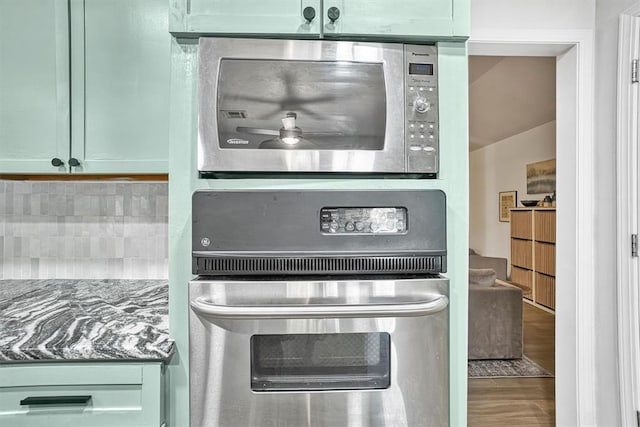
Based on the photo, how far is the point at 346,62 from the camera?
111 centimetres

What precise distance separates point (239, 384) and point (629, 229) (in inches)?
69.8

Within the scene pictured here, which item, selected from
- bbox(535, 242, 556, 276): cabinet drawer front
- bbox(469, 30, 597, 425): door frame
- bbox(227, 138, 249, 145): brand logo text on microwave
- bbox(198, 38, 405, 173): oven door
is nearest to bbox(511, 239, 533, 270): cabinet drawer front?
bbox(535, 242, 556, 276): cabinet drawer front

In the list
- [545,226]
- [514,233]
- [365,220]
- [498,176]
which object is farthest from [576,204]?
[498,176]

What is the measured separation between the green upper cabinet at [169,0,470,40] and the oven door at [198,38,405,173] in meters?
0.03

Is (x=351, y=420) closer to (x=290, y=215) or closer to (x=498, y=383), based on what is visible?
(x=290, y=215)

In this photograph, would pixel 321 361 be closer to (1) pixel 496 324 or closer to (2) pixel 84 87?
(2) pixel 84 87

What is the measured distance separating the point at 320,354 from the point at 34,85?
1437mm

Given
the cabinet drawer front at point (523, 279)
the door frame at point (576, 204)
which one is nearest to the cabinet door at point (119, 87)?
the door frame at point (576, 204)

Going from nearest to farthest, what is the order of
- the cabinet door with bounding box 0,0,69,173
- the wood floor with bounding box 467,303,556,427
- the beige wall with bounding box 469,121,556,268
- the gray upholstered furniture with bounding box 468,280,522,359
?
1. the cabinet door with bounding box 0,0,69,173
2. the wood floor with bounding box 467,303,556,427
3. the gray upholstered furniture with bounding box 468,280,522,359
4. the beige wall with bounding box 469,121,556,268

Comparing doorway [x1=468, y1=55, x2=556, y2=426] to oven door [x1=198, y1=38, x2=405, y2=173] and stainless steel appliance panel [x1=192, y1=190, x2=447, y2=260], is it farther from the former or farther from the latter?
oven door [x1=198, y1=38, x2=405, y2=173]

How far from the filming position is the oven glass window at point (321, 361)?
107 cm

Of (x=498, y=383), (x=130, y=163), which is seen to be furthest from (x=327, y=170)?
(x=498, y=383)

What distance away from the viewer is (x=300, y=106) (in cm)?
109

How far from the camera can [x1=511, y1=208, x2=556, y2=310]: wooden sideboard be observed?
5648 mm
